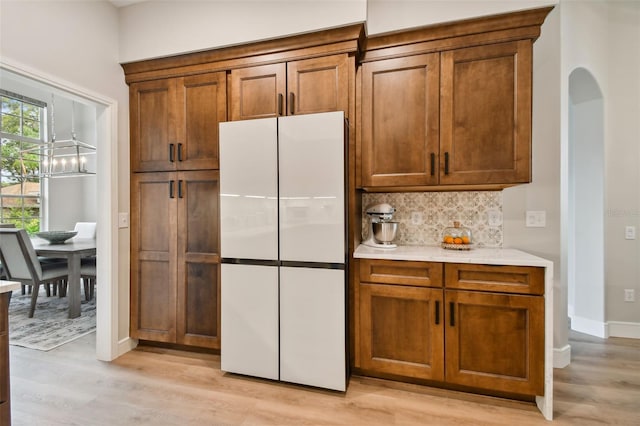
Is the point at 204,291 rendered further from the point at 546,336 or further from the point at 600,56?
the point at 600,56

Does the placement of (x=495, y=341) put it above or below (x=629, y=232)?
below

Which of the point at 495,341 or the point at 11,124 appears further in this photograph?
the point at 11,124

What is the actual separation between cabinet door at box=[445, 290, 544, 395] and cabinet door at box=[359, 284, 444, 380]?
8 cm

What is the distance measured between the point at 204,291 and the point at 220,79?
1718 millimetres

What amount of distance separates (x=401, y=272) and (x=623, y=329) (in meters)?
2.70

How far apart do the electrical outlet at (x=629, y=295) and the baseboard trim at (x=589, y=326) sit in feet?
1.13

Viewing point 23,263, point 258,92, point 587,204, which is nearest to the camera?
point 258,92

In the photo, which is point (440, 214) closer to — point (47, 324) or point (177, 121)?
point (177, 121)

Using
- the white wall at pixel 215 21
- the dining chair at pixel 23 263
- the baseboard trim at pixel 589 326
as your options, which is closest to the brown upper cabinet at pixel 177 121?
the white wall at pixel 215 21

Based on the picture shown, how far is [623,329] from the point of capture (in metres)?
3.01

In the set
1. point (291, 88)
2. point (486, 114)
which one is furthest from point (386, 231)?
point (291, 88)

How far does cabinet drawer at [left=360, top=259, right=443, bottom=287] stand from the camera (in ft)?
6.54

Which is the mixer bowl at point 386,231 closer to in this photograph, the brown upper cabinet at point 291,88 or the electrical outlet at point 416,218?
the electrical outlet at point 416,218

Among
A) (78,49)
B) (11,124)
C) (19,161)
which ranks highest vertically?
(11,124)
